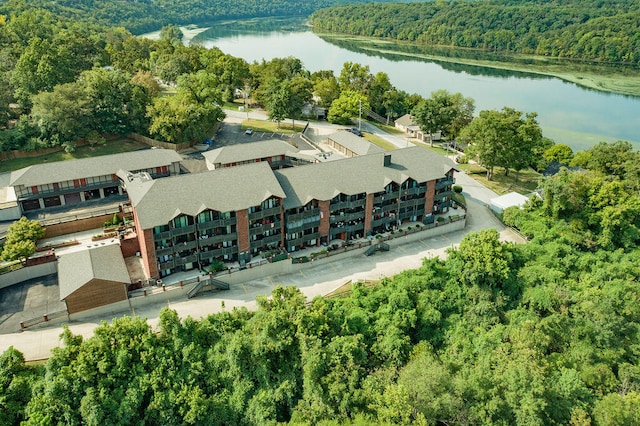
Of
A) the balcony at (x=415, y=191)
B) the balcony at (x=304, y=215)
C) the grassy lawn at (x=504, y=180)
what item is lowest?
the grassy lawn at (x=504, y=180)

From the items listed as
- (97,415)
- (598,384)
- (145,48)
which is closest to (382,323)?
(598,384)

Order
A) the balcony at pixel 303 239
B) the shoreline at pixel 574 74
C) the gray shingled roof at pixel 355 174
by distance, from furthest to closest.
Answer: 1. the shoreline at pixel 574 74
2. the gray shingled roof at pixel 355 174
3. the balcony at pixel 303 239

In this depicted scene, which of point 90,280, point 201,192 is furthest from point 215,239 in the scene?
point 90,280

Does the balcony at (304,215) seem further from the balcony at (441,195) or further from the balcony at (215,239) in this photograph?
the balcony at (441,195)

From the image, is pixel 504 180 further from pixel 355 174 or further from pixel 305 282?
pixel 305 282

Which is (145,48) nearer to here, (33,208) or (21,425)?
(33,208)

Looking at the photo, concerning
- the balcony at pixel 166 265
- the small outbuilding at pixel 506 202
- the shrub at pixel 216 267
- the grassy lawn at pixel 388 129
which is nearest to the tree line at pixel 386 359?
the shrub at pixel 216 267
